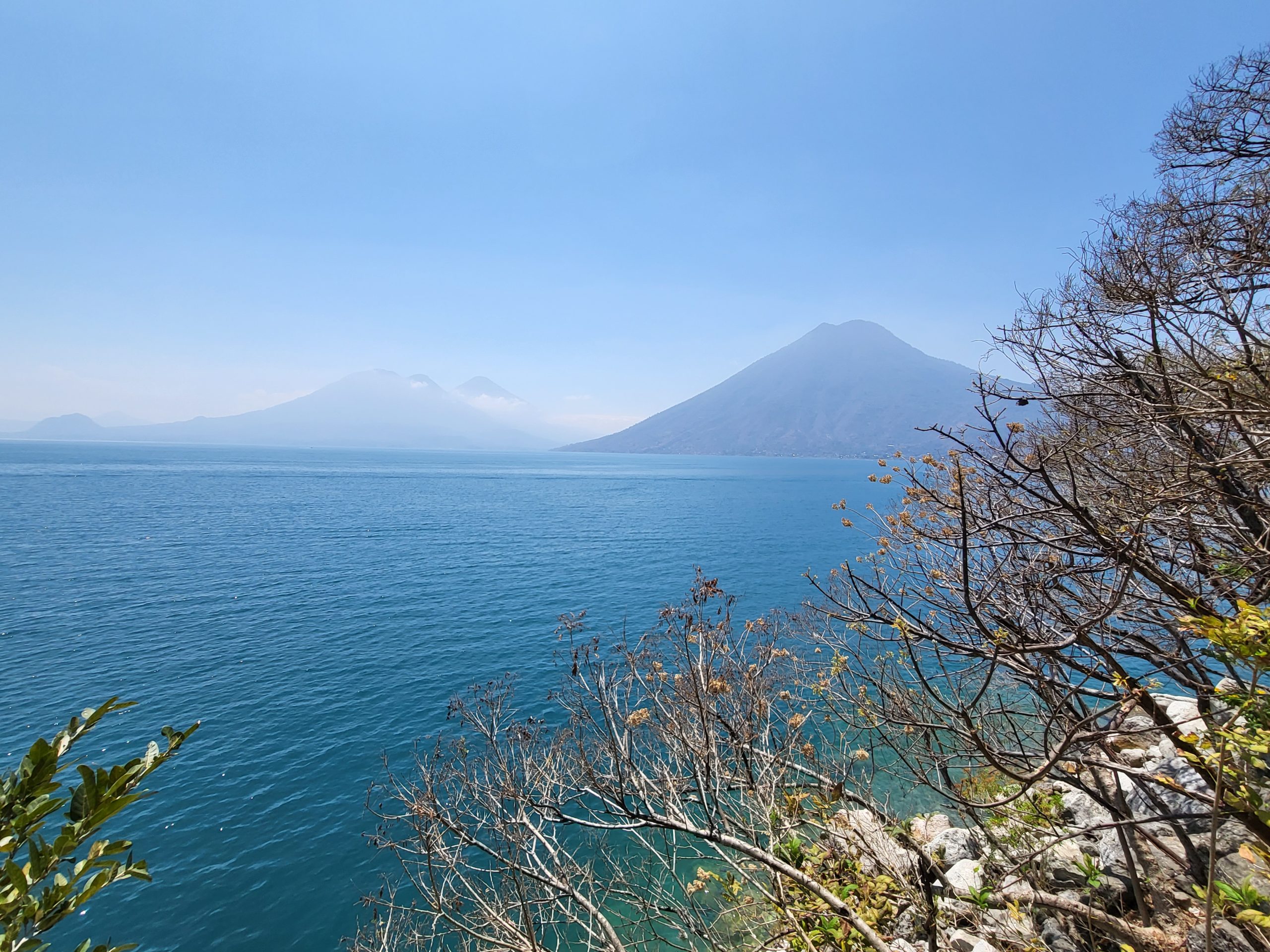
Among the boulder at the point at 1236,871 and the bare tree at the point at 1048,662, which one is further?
the boulder at the point at 1236,871

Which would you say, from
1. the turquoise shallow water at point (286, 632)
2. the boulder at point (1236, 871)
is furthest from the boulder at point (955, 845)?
the turquoise shallow water at point (286, 632)

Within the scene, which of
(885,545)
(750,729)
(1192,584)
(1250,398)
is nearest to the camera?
(1250,398)

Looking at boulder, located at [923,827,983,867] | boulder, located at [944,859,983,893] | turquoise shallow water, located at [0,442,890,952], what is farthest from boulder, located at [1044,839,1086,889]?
turquoise shallow water, located at [0,442,890,952]

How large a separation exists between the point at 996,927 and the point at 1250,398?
7035 mm

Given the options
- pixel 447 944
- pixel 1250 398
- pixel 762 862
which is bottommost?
pixel 447 944

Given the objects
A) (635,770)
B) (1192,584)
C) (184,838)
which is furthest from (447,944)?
(1192,584)

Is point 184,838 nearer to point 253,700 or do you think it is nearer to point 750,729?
point 253,700

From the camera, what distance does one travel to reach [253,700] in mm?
18578

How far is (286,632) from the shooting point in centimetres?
2445

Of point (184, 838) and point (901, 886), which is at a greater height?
point (901, 886)

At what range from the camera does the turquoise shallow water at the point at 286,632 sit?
12.2m

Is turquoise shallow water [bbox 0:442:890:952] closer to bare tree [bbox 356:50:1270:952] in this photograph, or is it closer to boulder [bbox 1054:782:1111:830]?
bare tree [bbox 356:50:1270:952]

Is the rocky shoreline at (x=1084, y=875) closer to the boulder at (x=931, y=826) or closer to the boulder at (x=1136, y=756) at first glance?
the boulder at (x=1136, y=756)

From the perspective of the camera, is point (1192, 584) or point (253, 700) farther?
point (253, 700)
